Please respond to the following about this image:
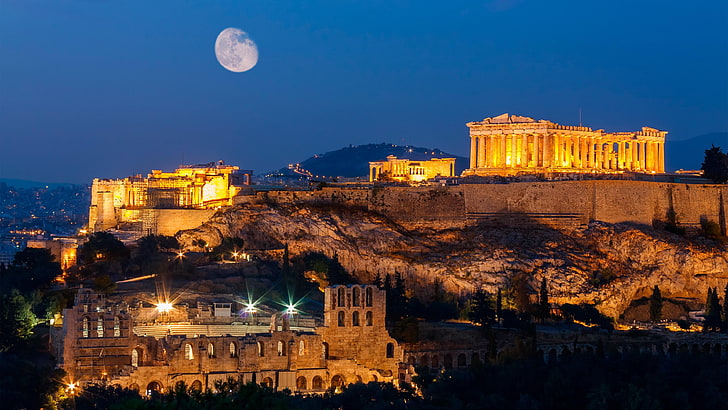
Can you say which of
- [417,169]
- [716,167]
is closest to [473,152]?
[417,169]

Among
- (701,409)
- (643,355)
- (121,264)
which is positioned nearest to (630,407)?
(701,409)

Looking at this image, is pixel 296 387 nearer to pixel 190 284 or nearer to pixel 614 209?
pixel 190 284

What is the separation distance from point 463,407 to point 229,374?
28.6ft

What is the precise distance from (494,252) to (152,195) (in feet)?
73.2

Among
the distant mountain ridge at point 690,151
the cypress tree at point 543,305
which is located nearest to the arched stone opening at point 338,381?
the cypress tree at point 543,305

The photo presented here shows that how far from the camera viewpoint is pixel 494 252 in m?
65.4

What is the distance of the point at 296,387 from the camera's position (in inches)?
1829

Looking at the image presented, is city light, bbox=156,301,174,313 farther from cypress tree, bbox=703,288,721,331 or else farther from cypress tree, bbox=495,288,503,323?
cypress tree, bbox=703,288,721,331

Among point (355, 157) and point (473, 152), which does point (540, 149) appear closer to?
point (473, 152)

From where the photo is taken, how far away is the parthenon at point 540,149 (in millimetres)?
81250

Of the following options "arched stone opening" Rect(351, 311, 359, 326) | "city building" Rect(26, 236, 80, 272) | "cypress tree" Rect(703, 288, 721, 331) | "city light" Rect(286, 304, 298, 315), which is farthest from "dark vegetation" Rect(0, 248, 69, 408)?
"cypress tree" Rect(703, 288, 721, 331)

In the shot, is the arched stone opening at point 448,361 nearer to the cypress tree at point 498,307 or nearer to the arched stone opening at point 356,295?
the cypress tree at point 498,307

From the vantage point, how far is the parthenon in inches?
3199

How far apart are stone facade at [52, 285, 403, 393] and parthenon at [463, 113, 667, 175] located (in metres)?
32.6
